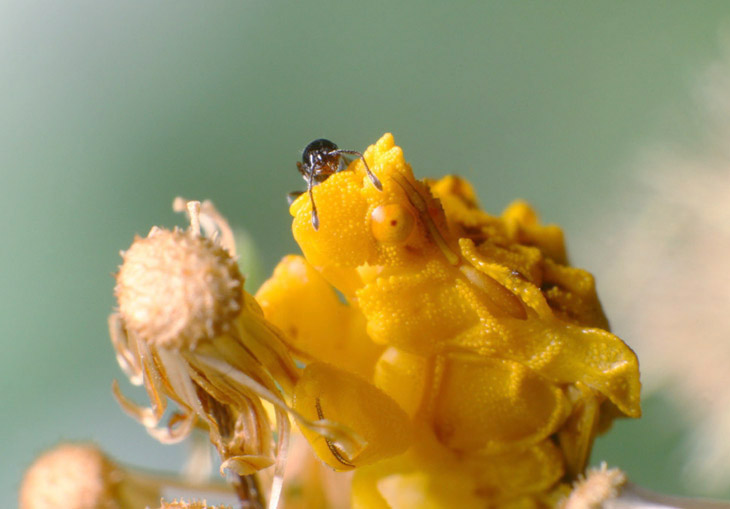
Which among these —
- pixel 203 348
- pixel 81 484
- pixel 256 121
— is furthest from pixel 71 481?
pixel 256 121

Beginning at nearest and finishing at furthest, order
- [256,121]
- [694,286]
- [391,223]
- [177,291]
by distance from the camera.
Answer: [177,291], [391,223], [694,286], [256,121]

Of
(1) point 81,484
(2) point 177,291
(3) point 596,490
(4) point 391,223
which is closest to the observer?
(2) point 177,291

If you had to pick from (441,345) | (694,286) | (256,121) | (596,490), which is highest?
(256,121)

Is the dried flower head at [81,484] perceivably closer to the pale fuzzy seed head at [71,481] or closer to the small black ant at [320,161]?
the pale fuzzy seed head at [71,481]

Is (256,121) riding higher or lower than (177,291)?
higher

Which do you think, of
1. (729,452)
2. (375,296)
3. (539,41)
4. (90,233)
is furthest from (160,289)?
(539,41)

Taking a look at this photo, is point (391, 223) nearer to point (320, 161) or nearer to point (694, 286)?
point (320, 161)

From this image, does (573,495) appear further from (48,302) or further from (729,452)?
(48,302)
